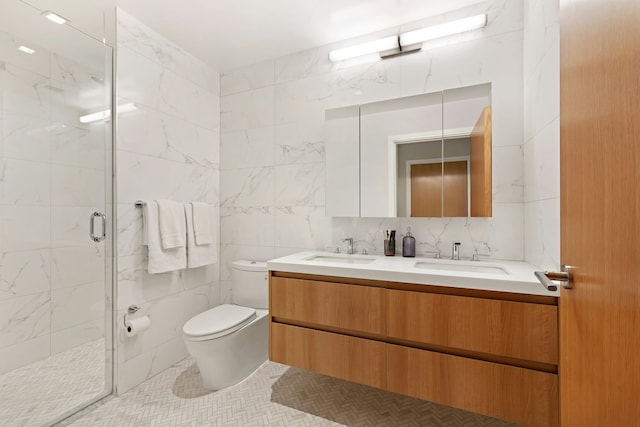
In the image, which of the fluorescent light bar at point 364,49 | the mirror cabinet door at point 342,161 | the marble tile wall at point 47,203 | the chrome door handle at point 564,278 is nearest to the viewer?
the chrome door handle at point 564,278

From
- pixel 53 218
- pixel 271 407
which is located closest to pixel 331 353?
pixel 271 407

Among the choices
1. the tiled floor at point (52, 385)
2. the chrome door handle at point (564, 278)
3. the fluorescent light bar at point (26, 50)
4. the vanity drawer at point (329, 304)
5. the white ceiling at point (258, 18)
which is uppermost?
the white ceiling at point (258, 18)

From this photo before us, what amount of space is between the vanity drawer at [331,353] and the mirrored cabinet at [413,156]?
835 millimetres

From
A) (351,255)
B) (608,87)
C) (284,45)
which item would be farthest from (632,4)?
(284,45)

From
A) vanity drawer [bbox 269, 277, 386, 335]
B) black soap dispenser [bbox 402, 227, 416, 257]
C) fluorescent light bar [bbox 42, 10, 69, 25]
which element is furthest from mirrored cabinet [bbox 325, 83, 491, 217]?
fluorescent light bar [bbox 42, 10, 69, 25]

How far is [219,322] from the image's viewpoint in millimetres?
1863

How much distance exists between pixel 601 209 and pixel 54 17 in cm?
239

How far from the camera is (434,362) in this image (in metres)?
1.35

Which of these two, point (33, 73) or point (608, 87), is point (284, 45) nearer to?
point (33, 73)

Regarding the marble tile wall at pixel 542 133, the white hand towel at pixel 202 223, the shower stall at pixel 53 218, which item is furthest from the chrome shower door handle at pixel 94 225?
the marble tile wall at pixel 542 133

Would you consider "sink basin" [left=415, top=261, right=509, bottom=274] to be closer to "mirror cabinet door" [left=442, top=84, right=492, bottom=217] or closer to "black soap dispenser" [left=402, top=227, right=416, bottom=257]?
"black soap dispenser" [left=402, top=227, right=416, bottom=257]

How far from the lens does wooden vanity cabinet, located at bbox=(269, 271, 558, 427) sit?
119cm

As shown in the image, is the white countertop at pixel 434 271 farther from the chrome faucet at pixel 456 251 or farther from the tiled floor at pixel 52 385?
the tiled floor at pixel 52 385

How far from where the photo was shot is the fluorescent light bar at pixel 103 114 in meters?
1.68
